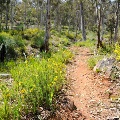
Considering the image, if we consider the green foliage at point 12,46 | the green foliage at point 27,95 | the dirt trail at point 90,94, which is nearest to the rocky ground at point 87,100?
the dirt trail at point 90,94

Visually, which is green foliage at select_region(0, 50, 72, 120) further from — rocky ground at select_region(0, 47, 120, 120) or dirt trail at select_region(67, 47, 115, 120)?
dirt trail at select_region(67, 47, 115, 120)

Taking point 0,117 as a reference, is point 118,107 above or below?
below

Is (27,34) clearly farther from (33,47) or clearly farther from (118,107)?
(118,107)

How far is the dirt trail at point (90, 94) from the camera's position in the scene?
6646 mm

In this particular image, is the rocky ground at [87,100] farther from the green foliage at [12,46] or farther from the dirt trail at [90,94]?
the green foliage at [12,46]

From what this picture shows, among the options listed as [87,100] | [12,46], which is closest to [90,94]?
[87,100]

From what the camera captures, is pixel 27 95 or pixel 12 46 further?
pixel 12 46

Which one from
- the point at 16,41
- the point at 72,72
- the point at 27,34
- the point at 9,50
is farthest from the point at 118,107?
the point at 27,34

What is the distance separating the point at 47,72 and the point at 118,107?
2.13 meters

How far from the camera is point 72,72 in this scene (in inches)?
434

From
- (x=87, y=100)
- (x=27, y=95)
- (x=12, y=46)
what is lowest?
(x=87, y=100)

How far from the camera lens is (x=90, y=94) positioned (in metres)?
8.00

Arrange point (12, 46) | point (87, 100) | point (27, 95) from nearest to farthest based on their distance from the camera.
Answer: point (27, 95) < point (87, 100) < point (12, 46)

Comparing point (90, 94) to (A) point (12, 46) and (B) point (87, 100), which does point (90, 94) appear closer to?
(B) point (87, 100)
